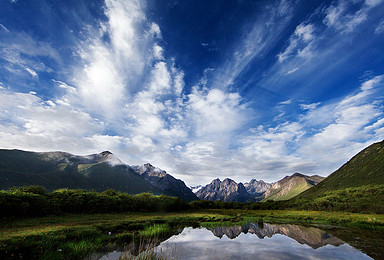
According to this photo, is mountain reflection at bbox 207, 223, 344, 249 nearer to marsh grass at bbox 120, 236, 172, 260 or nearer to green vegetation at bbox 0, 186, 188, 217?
marsh grass at bbox 120, 236, 172, 260

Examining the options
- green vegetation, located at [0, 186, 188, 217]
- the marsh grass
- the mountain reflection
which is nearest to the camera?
the marsh grass

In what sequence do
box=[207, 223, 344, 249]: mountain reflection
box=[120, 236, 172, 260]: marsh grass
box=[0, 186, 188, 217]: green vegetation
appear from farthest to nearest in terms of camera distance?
box=[0, 186, 188, 217]: green vegetation < box=[207, 223, 344, 249]: mountain reflection < box=[120, 236, 172, 260]: marsh grass

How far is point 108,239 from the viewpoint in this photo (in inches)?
811

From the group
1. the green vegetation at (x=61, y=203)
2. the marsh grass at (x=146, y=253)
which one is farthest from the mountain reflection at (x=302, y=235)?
the green vegetation at (x=61, y=203)

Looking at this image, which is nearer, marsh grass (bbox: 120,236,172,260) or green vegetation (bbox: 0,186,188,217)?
marsh grass (bbox: 120,236,172,260)

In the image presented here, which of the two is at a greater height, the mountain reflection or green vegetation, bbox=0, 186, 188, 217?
green vegetation, bbox=0, 186, 188, 217

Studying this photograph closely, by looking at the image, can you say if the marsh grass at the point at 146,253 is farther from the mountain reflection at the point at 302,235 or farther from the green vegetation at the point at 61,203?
the green vegetation at the point at 61,203

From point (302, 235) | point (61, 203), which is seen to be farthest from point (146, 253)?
point (61, 203)

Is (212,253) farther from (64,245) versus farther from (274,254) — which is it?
(64,245)

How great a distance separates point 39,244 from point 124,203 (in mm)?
49671

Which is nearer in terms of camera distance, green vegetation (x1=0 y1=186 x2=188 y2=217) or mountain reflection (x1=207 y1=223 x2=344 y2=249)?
mountain reflection (x1=207 y1=223 x2=344 y2=249)

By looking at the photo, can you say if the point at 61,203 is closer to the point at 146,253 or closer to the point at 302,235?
the point at 146,253

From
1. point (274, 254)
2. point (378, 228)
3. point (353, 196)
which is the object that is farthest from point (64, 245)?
point (353, 196)

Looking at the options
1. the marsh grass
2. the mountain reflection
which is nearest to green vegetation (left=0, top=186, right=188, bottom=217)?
the marsh grass
